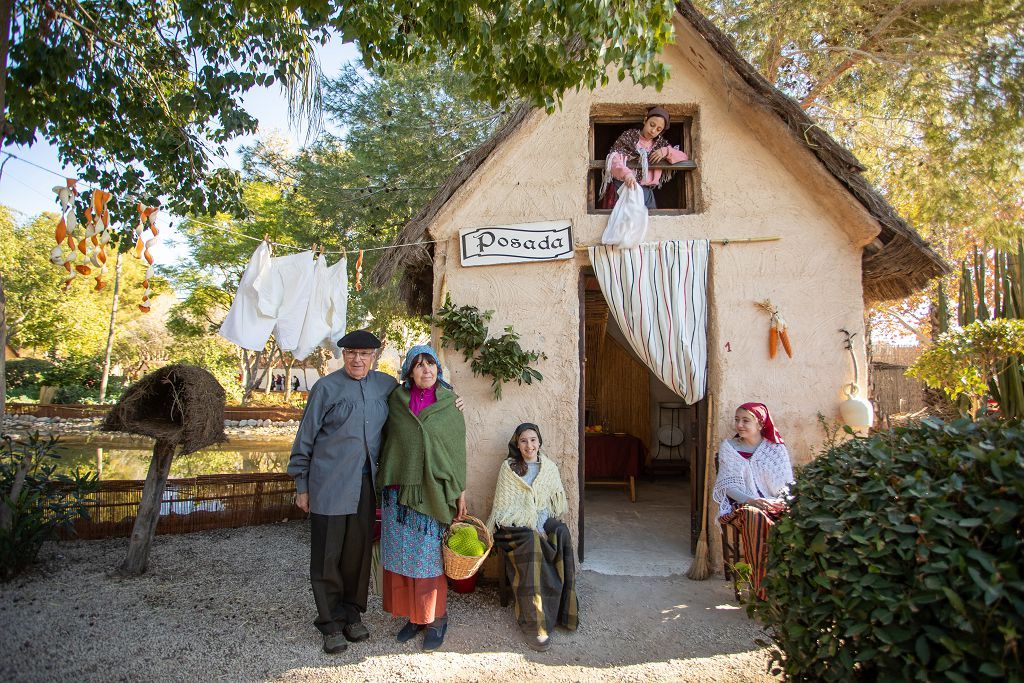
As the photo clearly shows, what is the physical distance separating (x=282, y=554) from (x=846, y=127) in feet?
33.4

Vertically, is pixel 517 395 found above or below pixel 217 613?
above

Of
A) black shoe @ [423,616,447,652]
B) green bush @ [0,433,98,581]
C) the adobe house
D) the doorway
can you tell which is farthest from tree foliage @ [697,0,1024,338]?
green bush @ [0,433,98,581]

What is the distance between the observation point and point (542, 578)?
4.07m

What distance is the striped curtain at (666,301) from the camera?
5.07 meters

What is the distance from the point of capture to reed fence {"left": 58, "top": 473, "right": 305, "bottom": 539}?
585cm

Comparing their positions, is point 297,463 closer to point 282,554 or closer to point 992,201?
point 282,554

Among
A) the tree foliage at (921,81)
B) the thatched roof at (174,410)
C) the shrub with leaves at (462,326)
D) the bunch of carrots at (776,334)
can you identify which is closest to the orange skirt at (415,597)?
the shrub with leaves at (462,326)

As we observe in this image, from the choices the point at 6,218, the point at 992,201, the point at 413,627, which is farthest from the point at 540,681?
the point at 6,218

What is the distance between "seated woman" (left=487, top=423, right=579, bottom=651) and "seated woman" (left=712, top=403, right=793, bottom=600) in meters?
1.24

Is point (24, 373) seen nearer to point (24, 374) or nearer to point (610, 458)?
point (24, 374)

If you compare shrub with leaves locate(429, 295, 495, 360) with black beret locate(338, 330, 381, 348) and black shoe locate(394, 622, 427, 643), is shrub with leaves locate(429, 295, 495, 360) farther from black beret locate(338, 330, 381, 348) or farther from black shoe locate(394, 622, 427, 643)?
black shoe locate(394, 622, 427, 643)

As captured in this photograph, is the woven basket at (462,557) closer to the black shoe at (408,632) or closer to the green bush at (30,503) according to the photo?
the black shoe at (408,632)

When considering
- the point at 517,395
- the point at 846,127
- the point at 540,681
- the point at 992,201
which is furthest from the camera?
the point at 846,127

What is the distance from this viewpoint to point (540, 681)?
347cm
